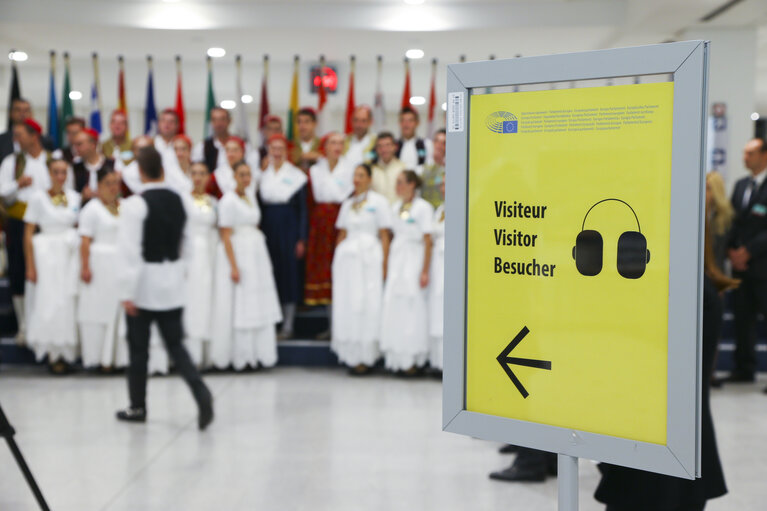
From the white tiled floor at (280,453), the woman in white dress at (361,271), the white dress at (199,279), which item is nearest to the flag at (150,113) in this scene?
the white dress at (199,279)

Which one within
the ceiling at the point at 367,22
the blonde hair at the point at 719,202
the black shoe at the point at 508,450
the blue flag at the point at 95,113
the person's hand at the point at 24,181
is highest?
the ceiling at the point at 367,22

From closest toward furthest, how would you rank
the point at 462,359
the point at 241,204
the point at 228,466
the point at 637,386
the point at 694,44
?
the point at 694,44 < the point at 637,386 < the point at 462,359 < the point at 228,466 < the point at 241,204

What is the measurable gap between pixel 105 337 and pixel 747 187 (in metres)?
4.97

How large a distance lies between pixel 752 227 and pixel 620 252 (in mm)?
5115

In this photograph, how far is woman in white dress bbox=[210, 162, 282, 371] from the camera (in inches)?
238

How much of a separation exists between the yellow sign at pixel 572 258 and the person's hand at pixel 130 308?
336cm

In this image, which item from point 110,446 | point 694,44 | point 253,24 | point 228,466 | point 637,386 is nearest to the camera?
point 694,44

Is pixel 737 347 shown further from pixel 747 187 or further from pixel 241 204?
pixel 241 204

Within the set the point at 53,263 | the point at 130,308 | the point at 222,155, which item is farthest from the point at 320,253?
the point at 130,308

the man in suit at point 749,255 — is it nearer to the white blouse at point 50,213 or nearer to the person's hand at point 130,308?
the person's hand at point 130,308

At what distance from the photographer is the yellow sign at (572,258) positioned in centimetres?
127

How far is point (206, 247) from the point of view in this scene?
6.10 metres

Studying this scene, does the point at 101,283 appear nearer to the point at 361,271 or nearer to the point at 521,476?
the point at 361,271

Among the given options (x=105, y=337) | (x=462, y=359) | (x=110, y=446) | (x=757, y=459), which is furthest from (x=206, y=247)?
(x=462, y=359)
